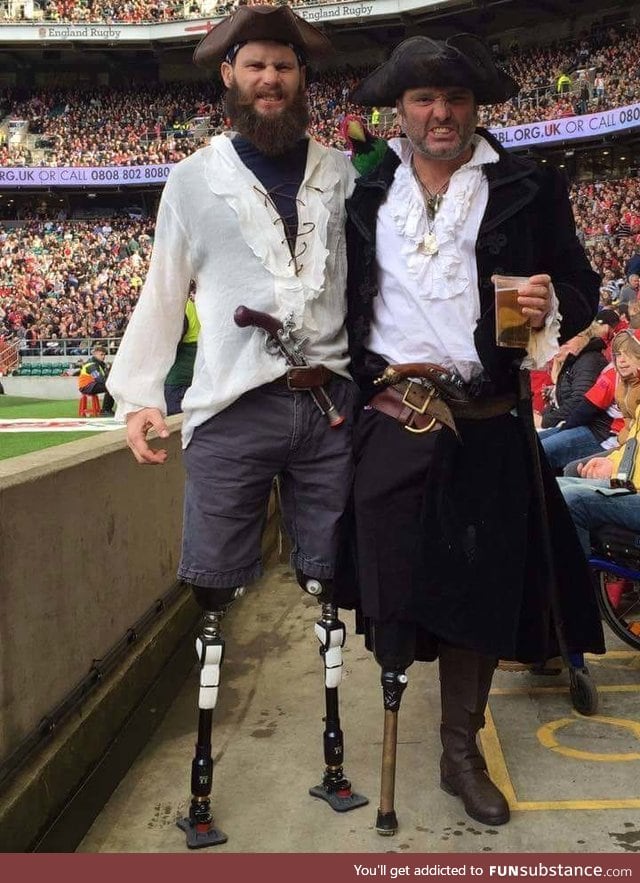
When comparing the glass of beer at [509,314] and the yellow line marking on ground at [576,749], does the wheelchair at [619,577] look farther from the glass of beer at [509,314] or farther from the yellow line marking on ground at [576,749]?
the glass of beer at [509,314]

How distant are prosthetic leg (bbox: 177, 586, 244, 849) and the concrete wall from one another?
47 cm

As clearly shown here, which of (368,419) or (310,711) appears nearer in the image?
(368,419)

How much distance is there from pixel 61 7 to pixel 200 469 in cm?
4230

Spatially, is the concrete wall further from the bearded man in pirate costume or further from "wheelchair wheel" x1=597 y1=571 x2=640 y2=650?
"wheelchair wheel" x1=597 y1=571 x2=640 y2=650

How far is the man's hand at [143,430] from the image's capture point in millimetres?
2592

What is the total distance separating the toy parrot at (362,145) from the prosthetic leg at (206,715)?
1.32m

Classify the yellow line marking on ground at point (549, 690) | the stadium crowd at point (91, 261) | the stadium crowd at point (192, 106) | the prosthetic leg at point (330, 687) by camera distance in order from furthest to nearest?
the stadium crowd at point (192, 106) < the stadium crowd at point (91, 261) < the yellow line marking on ground at point (549, 690) < the prosthetic leg at point (330, 687)

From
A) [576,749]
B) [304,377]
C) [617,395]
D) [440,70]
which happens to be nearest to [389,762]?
[576,749]

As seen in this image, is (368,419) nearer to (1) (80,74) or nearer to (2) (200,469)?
(2) (200,469)

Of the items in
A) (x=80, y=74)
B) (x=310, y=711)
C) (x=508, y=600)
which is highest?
(x=80, y=74)

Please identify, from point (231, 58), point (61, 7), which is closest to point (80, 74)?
point (61, 7)

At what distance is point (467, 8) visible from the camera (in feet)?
108

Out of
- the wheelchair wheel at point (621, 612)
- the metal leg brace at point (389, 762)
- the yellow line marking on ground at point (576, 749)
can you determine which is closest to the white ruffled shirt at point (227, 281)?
the metal leg brace at point (389, 762)
